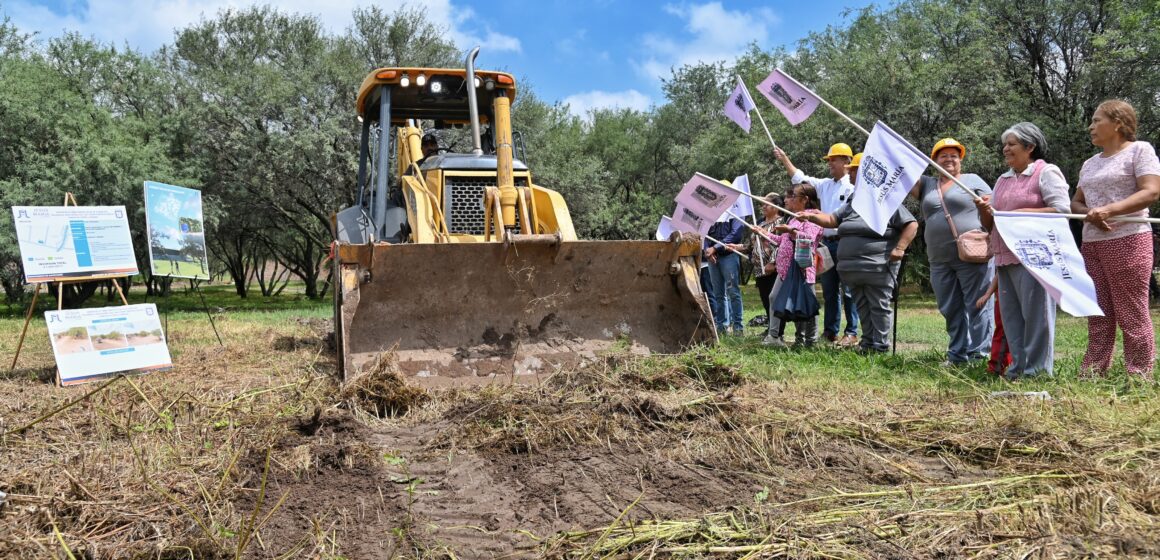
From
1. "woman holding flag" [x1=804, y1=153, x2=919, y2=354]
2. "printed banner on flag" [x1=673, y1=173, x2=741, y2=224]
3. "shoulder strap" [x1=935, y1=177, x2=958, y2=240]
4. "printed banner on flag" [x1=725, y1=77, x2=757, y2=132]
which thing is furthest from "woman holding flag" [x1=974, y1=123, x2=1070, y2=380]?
"printed banner on flag" [x1=725, y1=77, x2=757, y2=132]

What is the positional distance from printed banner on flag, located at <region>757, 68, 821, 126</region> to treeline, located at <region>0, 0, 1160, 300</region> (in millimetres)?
10048

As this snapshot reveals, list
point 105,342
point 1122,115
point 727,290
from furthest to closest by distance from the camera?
1. point 727,290
2. point 105,342
3. point 1122,115

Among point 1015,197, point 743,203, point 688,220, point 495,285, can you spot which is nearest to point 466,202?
point 495,285

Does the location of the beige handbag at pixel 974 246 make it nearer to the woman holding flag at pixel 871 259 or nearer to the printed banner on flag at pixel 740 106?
the woman holding flag at pixel 871 259

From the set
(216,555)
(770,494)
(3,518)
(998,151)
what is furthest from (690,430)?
(998,151)

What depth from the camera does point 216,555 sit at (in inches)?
99.7

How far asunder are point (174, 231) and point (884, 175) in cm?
637

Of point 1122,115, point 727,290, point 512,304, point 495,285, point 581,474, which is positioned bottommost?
point 581,474

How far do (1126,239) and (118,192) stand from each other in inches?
639

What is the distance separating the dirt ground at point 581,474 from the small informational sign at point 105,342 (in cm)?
137

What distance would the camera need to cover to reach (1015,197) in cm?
520

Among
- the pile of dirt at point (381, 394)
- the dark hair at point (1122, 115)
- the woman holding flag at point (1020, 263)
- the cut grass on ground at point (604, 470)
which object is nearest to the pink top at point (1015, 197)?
the woman holding flag at point (1020, 263)

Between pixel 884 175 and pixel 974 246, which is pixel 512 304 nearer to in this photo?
pixel 884 175

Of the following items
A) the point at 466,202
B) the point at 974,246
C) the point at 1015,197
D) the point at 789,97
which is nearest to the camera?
the point at 1015,197
